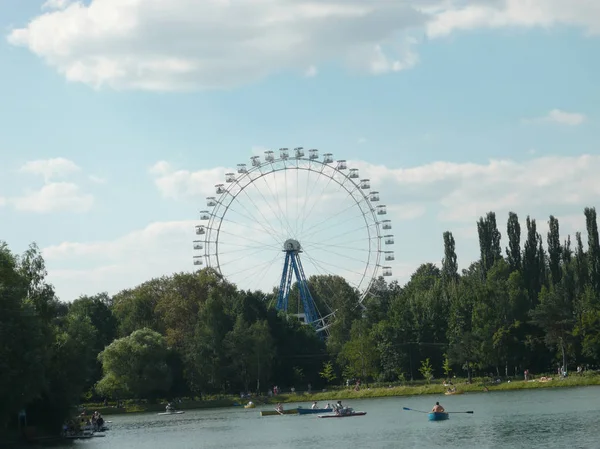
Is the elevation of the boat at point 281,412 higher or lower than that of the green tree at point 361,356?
lower

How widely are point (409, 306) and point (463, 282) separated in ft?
24.9

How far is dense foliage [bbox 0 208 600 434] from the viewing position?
103 metres

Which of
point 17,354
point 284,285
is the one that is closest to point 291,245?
point 284,285

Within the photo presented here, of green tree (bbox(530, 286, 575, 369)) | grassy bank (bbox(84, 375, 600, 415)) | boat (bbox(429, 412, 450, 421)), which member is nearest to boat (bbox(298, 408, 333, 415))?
boat (bbox(429, 412, 450, 421))

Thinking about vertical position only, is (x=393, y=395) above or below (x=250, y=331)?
below

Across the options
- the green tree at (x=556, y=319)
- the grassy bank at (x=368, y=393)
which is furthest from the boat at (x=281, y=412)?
the green tree at (x=556, y=319)

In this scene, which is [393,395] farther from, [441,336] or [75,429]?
[75,429]

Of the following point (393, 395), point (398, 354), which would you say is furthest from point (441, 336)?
point (393, 395)

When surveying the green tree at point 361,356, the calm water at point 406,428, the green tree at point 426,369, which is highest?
the green tree at point 361,356

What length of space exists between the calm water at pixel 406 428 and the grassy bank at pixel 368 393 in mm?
4354

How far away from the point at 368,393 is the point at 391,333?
1012cm

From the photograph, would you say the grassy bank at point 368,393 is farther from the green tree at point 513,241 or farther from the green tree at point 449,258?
the green tree at point 449,258

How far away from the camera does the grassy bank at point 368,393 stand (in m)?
94.7

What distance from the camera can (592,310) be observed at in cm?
9956
